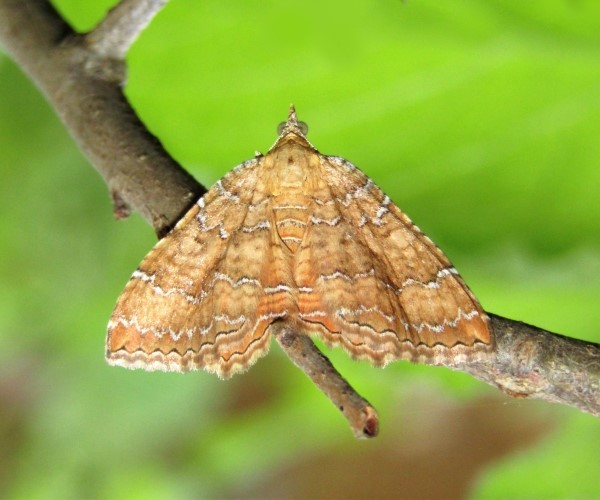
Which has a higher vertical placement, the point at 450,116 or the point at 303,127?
the point at 450,116

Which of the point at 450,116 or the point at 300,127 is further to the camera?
the point at 450,116

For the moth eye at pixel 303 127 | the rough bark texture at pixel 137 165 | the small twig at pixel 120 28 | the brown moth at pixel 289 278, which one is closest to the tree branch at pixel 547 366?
the rough bark texture at pixel 137 165

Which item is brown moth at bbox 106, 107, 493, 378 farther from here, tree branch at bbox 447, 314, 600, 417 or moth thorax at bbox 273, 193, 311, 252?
tree branch at bbox 447, 314, 600, 417

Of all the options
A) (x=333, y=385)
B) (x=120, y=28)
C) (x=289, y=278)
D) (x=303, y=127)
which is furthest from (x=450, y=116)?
(x=333, y=385)

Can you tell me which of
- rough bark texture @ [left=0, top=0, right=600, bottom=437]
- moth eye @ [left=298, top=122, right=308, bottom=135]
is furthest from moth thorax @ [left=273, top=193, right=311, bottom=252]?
rough bark texture @ [left=0, top=0, right=600, bottom=437]

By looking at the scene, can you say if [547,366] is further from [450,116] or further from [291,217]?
[450,116]

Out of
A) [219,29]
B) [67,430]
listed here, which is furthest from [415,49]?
[67,430]
